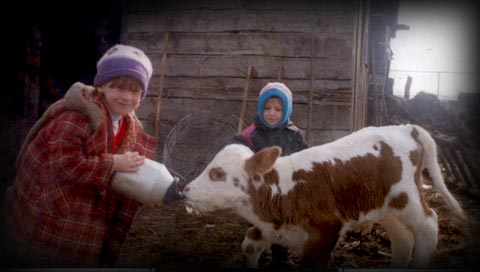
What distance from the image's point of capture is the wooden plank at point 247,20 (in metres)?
2.79

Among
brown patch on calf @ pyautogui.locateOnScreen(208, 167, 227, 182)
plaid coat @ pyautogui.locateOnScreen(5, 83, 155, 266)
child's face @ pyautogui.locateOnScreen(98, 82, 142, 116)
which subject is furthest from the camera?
brown patch on calf @ pyautogui.locateOnScreen(208, 167, 227, 182)

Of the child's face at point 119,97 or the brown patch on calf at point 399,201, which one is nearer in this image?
the child's face at point 119,97

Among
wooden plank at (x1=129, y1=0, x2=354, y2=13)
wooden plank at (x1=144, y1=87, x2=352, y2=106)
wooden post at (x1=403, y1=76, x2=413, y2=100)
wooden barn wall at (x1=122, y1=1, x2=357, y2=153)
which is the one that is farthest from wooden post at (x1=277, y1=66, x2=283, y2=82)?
wooden post at (x1=403, y1=76, x2=413, y2=100)

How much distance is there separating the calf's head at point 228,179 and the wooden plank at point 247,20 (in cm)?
87

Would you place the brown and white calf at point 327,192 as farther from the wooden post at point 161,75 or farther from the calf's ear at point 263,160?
the wooden post at point 161,75

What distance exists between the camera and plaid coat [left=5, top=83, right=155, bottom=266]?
85.0 inches

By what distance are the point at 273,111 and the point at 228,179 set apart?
0.49 meters

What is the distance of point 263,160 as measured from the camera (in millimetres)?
2359

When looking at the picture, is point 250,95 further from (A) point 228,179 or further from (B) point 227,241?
(B) point 227,241

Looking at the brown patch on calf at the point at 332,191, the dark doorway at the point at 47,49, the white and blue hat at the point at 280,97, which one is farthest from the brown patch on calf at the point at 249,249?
the dark doorway at the point at 47,49

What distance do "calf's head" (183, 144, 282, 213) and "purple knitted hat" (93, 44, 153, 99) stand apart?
582mm

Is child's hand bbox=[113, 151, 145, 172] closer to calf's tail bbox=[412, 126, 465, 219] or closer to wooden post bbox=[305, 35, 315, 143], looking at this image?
wooden post bbox=[305, 35, 315, 143]

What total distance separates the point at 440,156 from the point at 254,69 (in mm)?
1266

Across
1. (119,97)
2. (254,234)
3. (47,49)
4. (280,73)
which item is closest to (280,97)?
(280,73)
